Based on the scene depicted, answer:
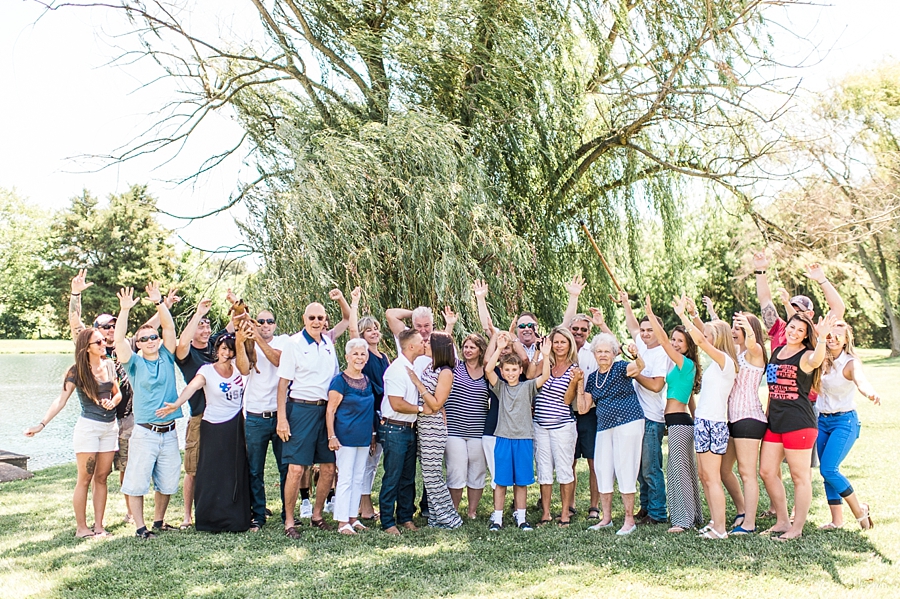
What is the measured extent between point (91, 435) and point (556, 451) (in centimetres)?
353

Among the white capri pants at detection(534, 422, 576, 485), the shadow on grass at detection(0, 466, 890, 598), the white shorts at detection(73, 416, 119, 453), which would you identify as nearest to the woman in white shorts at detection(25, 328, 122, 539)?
the white shorts at detection(73, 416, 119, 453)

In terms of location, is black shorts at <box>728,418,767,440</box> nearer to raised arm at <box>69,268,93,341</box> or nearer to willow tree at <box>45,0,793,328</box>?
willow tree at <box>45,0,793,328</box>

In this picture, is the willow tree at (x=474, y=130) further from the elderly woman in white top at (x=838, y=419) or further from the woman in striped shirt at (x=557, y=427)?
the elderly woman in white top at (x=838, y=419)

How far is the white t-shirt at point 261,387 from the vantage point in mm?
6031

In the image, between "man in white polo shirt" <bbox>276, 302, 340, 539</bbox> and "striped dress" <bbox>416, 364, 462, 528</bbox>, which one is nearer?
"man in white polo shirt" <bbox>276, 302, 340, 539</bbox>

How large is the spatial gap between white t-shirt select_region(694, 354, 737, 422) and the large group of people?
0.03 ft

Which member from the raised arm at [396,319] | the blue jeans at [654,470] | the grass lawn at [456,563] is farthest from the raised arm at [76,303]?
the blue jeans at [654,470]

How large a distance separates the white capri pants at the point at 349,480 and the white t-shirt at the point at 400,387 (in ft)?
1.12

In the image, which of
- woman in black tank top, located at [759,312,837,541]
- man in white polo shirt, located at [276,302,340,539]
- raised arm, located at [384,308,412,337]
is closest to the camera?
woman in black tank top, located at [759,312,837,541]

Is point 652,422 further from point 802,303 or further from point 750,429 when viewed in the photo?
point 802,303

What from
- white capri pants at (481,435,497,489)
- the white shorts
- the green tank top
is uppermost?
the green tank top

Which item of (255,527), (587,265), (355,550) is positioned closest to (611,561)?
(355,550)

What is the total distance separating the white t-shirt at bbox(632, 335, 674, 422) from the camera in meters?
5.89

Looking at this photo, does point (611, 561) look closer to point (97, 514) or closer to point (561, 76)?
point (97, 514)
